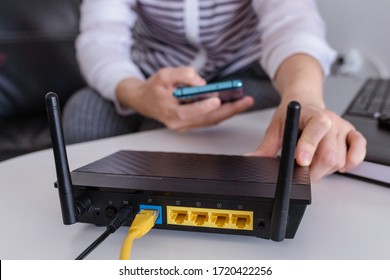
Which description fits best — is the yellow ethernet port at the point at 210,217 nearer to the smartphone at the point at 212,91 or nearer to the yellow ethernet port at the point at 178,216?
the yellow ethernet port at the point at 178,216

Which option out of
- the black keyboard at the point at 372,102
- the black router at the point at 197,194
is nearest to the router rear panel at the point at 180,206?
the black router at the point at 197,194

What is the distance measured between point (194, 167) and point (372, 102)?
1.67 feet

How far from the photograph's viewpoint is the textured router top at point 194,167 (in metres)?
0.37

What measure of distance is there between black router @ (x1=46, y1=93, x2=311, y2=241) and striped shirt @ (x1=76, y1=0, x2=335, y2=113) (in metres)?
0.39

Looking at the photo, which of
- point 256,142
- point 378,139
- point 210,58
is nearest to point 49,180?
point 256,142

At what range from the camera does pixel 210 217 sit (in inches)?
13.4

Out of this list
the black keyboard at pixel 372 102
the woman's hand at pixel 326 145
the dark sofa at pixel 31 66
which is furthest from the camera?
the dark sofa at pixel 31 66

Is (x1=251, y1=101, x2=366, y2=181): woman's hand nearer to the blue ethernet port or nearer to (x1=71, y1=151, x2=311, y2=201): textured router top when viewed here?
(x1=71, y1=151, x2=311, y2=201): textured router top

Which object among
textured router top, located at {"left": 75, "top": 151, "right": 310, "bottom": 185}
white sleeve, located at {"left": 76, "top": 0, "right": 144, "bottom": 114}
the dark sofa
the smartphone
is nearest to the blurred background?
the dark sofa

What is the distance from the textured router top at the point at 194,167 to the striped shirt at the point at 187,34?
0.32 metres

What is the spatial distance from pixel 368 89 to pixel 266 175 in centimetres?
71

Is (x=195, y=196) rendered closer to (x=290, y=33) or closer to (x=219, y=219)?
(x=219, y=219)

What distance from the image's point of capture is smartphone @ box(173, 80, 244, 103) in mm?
554
